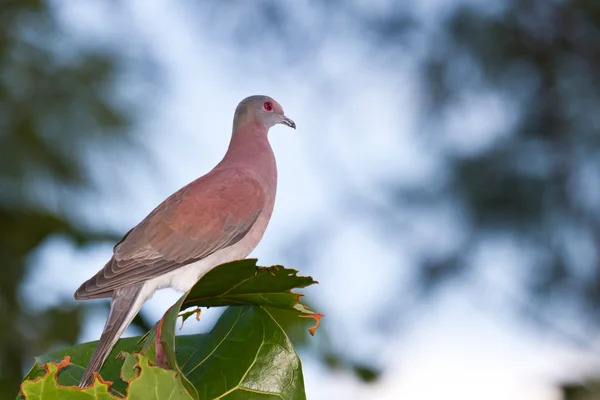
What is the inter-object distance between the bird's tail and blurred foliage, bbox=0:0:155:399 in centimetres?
446

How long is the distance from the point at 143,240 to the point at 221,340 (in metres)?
0.65

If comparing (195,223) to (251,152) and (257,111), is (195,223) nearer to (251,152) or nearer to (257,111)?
(251,152)

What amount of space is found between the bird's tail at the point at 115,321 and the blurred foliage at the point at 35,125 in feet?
14.6

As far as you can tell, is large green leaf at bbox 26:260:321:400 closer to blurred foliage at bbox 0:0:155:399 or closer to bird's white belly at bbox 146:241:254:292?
bird's white belly at bbox 146:241:254:292

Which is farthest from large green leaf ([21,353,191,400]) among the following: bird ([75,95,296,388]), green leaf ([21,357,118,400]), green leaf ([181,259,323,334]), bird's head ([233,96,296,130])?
bird's head ([233,96,296,130])

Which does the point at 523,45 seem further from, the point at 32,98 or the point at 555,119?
the point at 32,98

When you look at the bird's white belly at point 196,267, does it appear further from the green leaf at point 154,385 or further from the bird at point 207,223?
the green leaf at point 154,385

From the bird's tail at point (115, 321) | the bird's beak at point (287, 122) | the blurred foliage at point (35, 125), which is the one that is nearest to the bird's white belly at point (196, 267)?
the bird's tail at point (115, 321)

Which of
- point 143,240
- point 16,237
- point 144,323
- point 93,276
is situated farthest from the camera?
point 16,237

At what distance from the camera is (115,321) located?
6.39 feet

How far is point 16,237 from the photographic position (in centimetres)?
662

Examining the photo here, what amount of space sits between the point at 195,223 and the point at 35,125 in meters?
6.43

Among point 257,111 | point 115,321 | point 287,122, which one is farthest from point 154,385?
point 287,122

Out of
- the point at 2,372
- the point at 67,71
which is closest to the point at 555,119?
the point at 67,71
